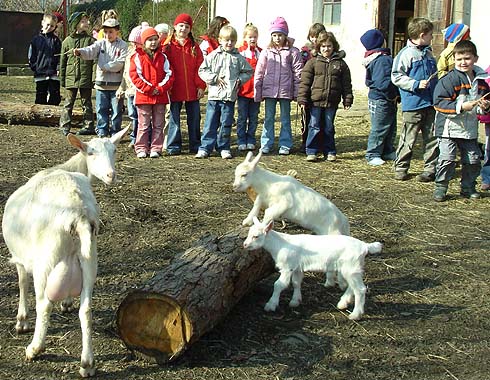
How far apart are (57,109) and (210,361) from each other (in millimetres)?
9361

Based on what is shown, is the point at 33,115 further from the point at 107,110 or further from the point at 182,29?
the point at 182,29

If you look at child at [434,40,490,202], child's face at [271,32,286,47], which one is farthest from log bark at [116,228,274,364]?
child's face at [271,32,286,47]

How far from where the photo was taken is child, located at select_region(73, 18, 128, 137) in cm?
1109

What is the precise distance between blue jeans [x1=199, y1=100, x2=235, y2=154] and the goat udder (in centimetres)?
631

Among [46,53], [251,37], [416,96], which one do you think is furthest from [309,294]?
[46,53]

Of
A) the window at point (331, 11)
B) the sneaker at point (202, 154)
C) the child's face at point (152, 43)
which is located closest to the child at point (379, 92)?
the sneaker at point (202, 154)

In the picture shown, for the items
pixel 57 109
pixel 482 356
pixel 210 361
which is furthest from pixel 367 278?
pixel 57 109

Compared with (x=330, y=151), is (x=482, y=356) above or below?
below

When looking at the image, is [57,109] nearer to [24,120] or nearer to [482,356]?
[24,120]

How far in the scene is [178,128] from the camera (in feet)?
34.2

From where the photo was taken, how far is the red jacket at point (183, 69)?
33.6ft

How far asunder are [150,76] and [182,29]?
0.92 meters

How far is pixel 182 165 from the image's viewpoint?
9.73 m

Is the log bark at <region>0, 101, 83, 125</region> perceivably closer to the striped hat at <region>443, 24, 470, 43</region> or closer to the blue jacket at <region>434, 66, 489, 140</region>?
the striped hat at <region>443, 24, 470, 43</region>
